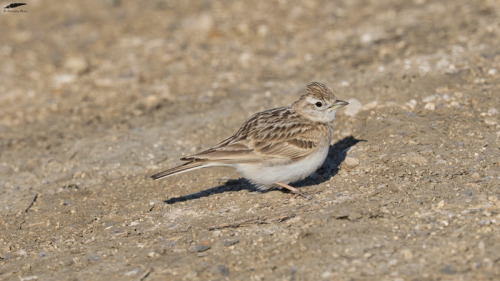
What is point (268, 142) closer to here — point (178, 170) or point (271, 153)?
point (271, 153)

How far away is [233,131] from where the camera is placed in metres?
9.64

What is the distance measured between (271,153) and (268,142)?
151 millimetres

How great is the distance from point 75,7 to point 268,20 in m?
5.13

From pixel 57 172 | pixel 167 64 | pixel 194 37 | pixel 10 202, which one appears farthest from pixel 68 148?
pixel 194 37

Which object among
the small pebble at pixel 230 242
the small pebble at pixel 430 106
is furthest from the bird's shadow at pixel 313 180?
the small pebble at pixel 230 242

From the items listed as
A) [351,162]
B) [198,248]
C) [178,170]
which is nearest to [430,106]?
[351,162]

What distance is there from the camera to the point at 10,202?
8.38 meters

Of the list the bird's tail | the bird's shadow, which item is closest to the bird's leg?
the bird's shadow

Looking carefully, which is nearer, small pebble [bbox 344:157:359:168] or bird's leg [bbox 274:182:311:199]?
bird's leg [bbox 274:182:311:199]

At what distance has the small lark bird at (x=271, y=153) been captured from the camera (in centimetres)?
728

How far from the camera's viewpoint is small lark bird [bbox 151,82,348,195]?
23.9 feet

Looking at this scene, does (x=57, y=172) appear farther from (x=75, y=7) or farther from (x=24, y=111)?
(x=75, y=7)

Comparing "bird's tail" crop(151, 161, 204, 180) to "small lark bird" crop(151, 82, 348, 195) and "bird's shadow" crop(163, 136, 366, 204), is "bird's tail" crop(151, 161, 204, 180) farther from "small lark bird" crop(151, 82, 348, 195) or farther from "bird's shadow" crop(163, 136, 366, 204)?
"bird's shadow" crop(163, 136, 366, 204)

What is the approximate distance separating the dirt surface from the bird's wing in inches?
21.2
